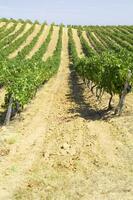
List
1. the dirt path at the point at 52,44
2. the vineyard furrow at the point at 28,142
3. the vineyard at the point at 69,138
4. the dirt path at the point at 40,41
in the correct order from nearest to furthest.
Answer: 1. the vineyard at the point at 69,138
2. the vineyard furrow at the point at 28,142
3. the dirt path at the point at 52,44
4. the dirt path at the point at 40,41

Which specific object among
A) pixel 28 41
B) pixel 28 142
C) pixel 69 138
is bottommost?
pixel 28 41

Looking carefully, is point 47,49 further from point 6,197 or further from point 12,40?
point 6,197

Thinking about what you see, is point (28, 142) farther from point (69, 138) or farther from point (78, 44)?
point (78, 44)

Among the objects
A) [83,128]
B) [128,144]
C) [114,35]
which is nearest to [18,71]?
[83,128]

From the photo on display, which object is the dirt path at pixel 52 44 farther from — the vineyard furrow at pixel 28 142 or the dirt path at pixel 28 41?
the vineyard furrow at pixel 28 142

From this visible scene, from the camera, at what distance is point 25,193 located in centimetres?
2034

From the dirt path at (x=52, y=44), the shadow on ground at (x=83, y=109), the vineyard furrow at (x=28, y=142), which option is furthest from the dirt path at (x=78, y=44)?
the vineyard furrow at (x=28, y=142)

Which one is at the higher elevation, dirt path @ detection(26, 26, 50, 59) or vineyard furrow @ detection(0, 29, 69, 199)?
vineyard furrow @ detection(0, 29, 69, 199)

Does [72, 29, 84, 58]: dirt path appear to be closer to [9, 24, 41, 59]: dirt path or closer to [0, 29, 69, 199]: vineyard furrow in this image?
[9, 24, 41, 59]: dirt path

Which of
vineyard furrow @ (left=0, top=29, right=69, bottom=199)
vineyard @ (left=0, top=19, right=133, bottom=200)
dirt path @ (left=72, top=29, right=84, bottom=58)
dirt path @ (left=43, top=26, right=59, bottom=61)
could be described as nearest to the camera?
vineyard @ (left=0, top=19, right=133, bottom=200)

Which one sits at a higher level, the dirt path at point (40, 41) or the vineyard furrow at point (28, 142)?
the vineyard furrow at point (28, 142)

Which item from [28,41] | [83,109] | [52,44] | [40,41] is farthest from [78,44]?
[83,109]

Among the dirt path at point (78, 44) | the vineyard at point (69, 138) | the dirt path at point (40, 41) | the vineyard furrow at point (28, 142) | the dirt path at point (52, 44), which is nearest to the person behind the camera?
the vineyard at point (69, 138)

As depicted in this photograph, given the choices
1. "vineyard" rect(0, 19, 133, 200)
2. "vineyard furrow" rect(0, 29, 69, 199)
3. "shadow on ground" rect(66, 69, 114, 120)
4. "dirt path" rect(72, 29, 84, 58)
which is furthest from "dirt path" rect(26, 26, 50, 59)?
"vineyard furrow" rect(0, 29, 69, 199)
